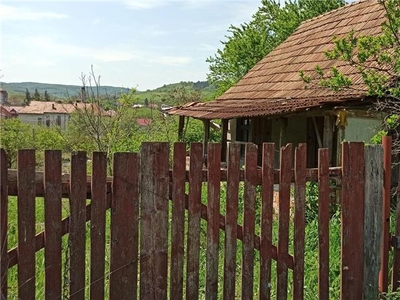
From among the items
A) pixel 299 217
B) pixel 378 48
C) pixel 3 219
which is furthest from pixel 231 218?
pixel 378 48

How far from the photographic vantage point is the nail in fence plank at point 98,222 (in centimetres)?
318

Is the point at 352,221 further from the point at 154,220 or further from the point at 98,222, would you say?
the point at 98,222

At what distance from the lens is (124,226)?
3262 millimetres

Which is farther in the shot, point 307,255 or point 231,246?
point 307,255

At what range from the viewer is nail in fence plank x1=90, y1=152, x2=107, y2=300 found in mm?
3180

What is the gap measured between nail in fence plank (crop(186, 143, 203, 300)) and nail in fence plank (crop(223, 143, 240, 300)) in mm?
215

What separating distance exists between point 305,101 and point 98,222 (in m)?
6.87

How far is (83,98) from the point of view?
1117 cm

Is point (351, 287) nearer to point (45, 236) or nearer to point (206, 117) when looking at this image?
point (45, 236)

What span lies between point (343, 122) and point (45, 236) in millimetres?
6430

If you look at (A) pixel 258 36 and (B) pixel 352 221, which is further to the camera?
(A) pixel 258 36

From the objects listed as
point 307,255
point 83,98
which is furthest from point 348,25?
point 307,255

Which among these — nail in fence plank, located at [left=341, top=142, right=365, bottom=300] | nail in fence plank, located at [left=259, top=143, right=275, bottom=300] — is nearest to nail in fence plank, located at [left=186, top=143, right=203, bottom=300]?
nail in fence plank, located at [left=259, top=143, right=275, bottom=300]

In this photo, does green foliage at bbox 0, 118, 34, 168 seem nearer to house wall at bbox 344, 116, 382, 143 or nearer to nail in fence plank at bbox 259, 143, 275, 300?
house wall at bbox 344, 116, 382, 143
